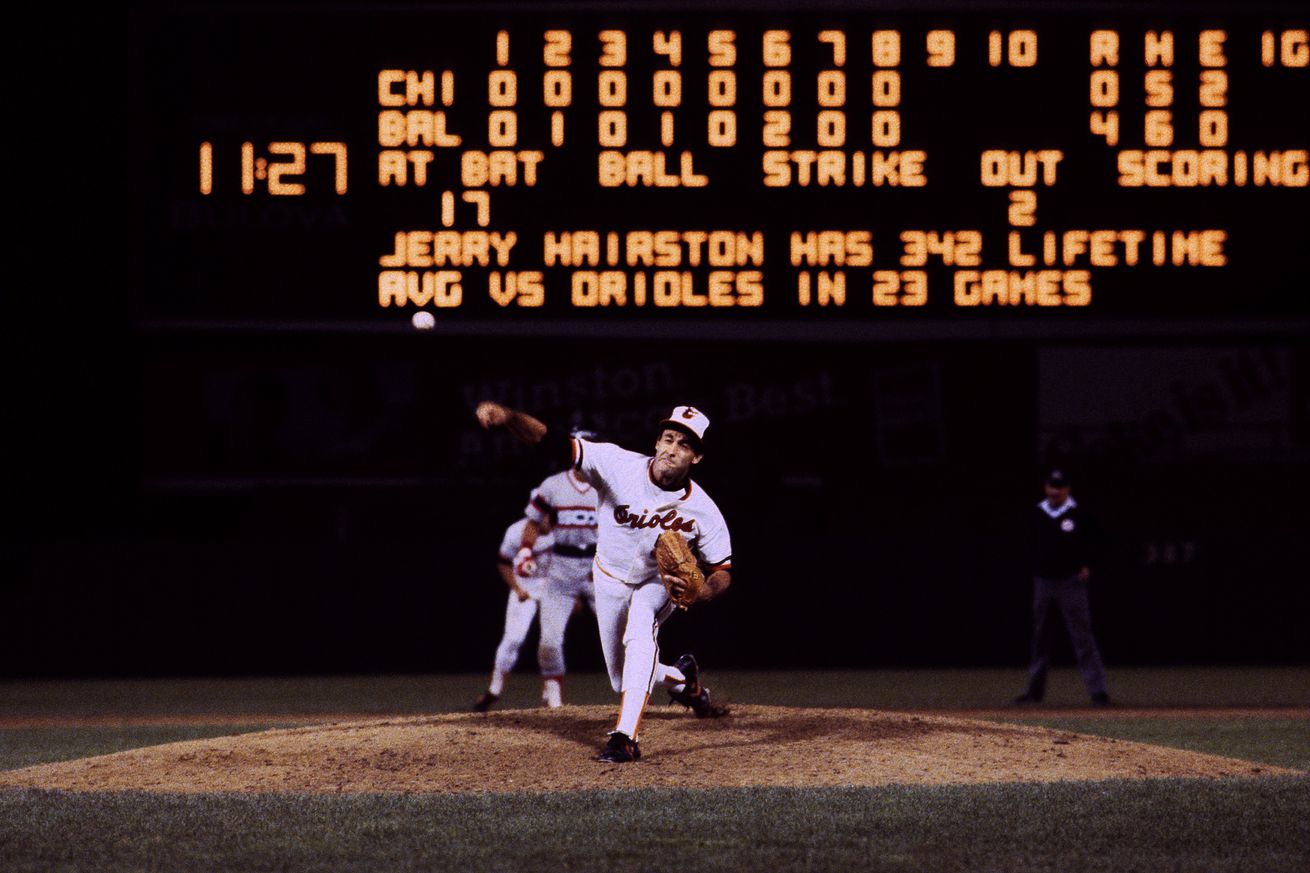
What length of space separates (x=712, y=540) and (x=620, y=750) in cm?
94

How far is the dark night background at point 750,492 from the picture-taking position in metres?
13.6

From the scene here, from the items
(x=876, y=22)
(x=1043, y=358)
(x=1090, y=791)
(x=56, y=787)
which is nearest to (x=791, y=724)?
(x=1090, y=791)

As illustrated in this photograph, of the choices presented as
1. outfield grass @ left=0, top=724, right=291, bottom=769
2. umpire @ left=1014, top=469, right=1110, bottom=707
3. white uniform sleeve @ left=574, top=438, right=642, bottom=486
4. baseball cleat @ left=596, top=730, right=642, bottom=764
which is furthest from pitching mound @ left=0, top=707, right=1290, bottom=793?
umpire @ left=1014, top=469, right=1110, bottom=707

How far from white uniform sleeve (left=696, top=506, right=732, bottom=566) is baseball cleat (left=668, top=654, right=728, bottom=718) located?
55 cm

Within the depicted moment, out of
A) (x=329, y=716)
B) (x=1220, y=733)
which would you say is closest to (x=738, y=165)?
(x=329, y=716)

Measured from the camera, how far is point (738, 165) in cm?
1224

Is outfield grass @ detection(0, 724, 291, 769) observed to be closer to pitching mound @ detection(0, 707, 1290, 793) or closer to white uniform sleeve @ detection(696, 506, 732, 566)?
pitching mound @ detection(0, 707, 1290, 793)

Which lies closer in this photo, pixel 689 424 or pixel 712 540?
pixel 689 424

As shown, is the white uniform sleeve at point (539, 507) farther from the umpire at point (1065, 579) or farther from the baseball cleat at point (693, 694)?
the umpire at point (1065, 579)

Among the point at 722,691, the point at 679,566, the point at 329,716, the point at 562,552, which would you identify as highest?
the point at 679,566

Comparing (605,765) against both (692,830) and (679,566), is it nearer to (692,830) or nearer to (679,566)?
(679,566)

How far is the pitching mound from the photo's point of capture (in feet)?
21.5

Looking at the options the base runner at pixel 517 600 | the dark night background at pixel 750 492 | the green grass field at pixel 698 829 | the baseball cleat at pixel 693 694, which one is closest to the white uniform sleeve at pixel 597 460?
the baseball cleat at pixel 693 694

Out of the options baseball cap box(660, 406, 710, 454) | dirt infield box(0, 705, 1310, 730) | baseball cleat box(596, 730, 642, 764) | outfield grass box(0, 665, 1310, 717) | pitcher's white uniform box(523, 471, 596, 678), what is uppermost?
baseball cap box(660, 406, 710, 454)
